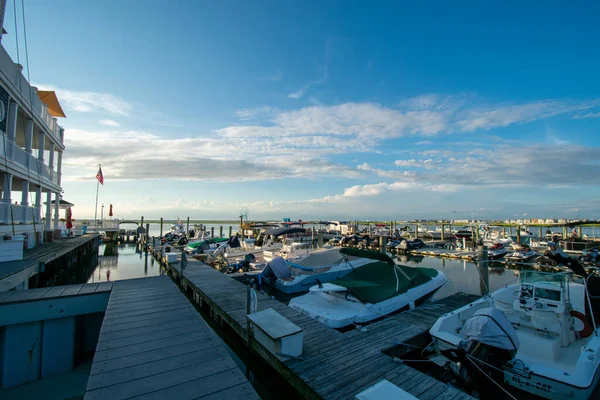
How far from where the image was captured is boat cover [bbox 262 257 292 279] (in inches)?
549

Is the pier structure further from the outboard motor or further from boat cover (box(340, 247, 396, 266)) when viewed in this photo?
boat cover (box(340, 247, 396, 266))

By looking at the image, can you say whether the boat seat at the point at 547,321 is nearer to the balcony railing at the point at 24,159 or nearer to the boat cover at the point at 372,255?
the boat cover at the point at 372,255

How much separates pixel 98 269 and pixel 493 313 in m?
26.3

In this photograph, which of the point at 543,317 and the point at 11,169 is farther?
the point at 11,169

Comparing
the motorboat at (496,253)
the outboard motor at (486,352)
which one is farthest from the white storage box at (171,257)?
the motorboat at (496,253)

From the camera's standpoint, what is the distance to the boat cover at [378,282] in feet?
30.3

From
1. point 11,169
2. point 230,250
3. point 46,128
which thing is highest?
point 46,128

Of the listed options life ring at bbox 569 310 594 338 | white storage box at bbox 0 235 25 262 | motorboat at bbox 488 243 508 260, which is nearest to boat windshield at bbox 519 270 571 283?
life ring at bbox 569 310 594 338

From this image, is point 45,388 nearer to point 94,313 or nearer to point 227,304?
point 94,313

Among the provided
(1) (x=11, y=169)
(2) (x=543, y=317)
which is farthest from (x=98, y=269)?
(2) (x=543, y=317)

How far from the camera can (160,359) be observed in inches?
177

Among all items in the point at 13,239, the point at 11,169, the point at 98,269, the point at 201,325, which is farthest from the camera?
the point at 98,269

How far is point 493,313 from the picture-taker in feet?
17.4

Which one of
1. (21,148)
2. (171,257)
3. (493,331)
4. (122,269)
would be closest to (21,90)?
(21,148)
